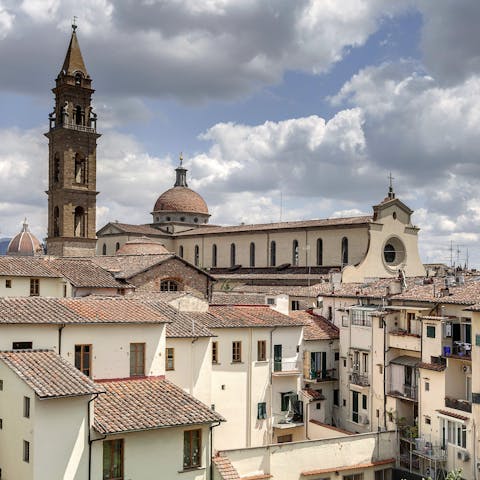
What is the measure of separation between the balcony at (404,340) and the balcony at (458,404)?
11.2 feet

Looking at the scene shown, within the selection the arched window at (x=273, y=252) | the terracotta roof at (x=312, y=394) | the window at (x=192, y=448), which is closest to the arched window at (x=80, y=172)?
the arched window at (x=273, y=252)

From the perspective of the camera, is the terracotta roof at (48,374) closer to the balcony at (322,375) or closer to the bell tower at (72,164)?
the balcony at (322,375)

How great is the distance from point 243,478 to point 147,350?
290 inches

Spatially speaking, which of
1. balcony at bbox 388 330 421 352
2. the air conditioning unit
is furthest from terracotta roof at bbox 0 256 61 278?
the air conditioning unit

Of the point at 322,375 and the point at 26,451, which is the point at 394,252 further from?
the point at 26,451

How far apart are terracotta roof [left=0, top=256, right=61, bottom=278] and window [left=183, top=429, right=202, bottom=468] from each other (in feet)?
76.9

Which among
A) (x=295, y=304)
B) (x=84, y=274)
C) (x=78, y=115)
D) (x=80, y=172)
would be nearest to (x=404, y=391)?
(x=295, y=304)

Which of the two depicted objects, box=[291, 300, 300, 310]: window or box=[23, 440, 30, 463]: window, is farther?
box=[291, 300, 300, 310]: window

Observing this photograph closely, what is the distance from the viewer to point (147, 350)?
26.1m

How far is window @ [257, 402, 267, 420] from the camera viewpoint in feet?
115

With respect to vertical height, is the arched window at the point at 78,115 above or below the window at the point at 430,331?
above

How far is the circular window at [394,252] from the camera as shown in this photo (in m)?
64.7

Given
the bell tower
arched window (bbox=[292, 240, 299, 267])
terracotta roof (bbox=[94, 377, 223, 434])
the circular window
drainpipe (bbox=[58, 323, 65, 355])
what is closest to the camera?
terracotta roof (bbox=[94, 377, 223, 434])

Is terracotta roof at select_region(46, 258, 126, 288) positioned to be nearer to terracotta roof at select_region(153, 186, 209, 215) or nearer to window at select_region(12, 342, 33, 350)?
window at select_region(12, 342, 33, 350)
